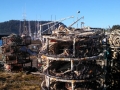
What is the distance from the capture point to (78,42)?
639 inches

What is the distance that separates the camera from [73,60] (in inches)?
617

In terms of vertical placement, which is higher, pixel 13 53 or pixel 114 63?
pixel 13 53

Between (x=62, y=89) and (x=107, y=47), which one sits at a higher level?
(x=107, y=47)

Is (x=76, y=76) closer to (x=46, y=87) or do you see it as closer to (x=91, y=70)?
(x=91, y=70)

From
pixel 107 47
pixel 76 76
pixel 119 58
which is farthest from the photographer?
pixel 119 58

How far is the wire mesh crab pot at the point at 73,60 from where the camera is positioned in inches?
620

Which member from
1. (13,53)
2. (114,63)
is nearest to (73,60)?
(114,63)

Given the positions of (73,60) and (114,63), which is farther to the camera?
(114,63)

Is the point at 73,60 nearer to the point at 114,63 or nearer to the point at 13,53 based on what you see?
the point at 114,63

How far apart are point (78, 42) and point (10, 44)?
14.7 metres

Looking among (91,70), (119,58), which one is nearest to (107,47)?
(119,58)

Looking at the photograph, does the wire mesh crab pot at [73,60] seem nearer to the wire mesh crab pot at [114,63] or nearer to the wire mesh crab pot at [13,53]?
the wire mesh crab pot at [114,63]

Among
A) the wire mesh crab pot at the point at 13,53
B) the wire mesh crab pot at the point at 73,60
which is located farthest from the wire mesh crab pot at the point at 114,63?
the wire mesh crab pot at the point at 13,53

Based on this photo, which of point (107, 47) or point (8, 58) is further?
point (8, 58)
